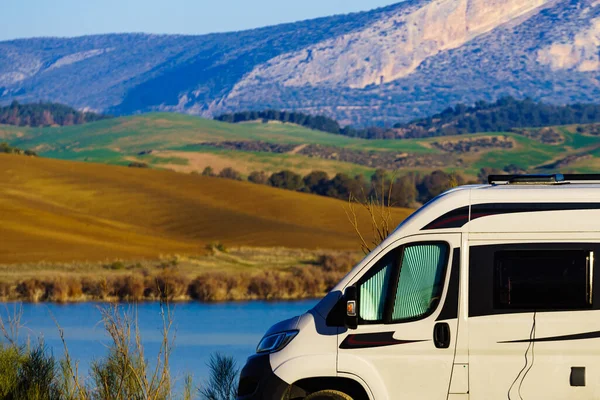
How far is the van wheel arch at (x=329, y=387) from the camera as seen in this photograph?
9.01m

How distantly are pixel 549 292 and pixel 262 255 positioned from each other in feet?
172

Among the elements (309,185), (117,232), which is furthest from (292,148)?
(117,232)

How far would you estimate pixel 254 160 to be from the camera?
140 meters

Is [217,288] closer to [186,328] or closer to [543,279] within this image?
[186,328]

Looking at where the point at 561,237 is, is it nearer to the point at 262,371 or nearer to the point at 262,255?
the point at 262,371

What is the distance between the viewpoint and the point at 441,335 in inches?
345

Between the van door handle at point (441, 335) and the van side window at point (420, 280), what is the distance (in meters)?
0.14

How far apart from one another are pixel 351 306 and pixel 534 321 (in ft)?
4.32

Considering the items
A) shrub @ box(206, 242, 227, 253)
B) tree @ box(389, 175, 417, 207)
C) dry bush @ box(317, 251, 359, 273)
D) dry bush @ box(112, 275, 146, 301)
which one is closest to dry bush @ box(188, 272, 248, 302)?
dry bush @ box(112, 275, 146, 301)

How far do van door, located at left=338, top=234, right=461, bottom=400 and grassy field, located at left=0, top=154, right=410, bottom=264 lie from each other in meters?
46.8

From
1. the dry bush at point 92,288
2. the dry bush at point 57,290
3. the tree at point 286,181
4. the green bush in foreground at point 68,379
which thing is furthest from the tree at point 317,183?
the green bush in foreground at point 68,379

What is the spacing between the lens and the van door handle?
876cm

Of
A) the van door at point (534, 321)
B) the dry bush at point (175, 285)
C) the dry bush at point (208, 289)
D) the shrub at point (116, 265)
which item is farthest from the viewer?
the shrub at point (116, 265)

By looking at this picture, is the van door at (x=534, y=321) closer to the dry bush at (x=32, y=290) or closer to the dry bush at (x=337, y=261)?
the dry bush at (x=32, y=290)
